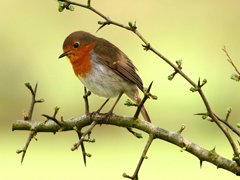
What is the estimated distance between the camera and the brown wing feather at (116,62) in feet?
7.54

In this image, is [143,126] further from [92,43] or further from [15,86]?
[15,86]

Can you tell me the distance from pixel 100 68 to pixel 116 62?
13 centimetres

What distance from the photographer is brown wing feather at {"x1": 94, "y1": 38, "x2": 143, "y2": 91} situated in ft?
7.54

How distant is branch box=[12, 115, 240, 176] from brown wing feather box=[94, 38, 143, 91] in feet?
2.38

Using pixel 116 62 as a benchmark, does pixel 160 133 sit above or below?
below

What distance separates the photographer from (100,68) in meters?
2.35

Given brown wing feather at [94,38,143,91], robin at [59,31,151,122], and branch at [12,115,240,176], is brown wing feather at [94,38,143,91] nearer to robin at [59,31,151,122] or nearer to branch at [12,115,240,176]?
robin at [59,31,151,122]

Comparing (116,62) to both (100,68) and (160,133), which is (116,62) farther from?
(160,133)

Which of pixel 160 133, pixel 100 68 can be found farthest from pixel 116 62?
pixel 160 133

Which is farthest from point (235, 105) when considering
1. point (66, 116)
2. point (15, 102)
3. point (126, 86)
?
point (126, 86)

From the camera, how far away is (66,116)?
257 inches

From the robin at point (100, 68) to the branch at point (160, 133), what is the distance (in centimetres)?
73

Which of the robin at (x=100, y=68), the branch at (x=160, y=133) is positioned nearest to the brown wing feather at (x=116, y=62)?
the robin at (x=100, y=68)

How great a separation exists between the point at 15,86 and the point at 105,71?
4.69m
